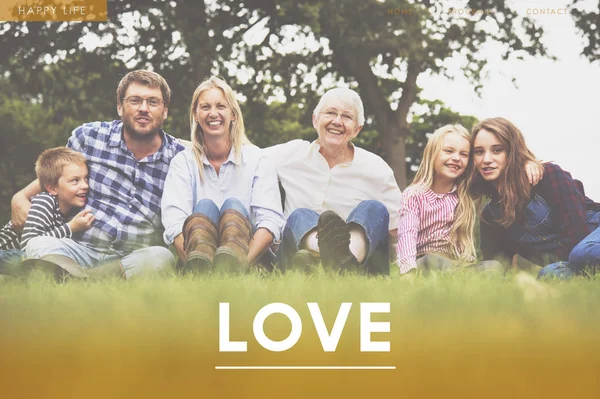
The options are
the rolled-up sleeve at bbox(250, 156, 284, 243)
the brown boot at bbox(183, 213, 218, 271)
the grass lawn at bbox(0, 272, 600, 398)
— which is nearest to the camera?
the grass lawn at bbox(0, 272, 600, 398)

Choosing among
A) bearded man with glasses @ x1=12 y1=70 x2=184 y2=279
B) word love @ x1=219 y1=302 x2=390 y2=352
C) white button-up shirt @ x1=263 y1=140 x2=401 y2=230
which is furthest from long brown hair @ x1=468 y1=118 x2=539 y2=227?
bearded man with glasses @ x1=12 y1=70 x2=184 y2=279

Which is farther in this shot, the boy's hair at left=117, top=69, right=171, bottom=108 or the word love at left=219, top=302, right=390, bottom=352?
the boy's hair at left=117, top=69, right=171, bottom=108

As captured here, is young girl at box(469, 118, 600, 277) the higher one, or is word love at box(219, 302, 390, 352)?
young girl at box(469, 118, 600, 277)

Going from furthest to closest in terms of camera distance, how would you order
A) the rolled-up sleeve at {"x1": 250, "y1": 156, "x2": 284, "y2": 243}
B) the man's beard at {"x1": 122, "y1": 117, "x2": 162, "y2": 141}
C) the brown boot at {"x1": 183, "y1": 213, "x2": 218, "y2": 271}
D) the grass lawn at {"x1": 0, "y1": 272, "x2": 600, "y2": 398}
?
the man's beard at {"x1": 122, "y1": 117, "x2": 162, "y2": 141}, the rolled-up sleeve at {"x1": 250, "y1": 156, "x2": 284, "y2": 243}, the brown boot at {"x1": 183, "y1": 213, "x2": 218, "y2": 271}, the grass lawn at {"x1": 0, "y1": 272, "x2": 600, "y2": 398}

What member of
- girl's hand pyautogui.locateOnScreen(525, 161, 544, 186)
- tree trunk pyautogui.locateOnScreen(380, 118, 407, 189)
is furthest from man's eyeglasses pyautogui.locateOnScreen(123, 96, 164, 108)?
girl's hand pyautogui.locateOnScreen(525, 161, 544, 186)

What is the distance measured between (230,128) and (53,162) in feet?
2.47

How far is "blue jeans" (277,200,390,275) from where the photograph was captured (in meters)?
3.13

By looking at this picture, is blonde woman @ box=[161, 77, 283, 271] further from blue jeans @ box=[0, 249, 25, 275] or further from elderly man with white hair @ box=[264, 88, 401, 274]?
blue jeans @ box=[0, 249, 25, 275]

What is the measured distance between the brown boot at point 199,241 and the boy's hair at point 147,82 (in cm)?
53

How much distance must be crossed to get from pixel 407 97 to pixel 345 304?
3.10ft

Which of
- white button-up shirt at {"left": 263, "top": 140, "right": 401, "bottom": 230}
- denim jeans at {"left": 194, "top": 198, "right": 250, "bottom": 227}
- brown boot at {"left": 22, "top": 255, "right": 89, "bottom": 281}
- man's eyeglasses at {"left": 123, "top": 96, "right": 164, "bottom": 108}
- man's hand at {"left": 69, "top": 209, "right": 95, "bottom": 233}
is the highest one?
man's eyeglasses at {"left": 123, "top": 96, "right": 164, "bottom": 108}

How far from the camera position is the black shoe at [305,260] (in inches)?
121

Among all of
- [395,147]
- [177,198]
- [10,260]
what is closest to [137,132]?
[177,198]

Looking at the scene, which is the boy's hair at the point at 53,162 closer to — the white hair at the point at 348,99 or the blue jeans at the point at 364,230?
the blue jeans at the point at 364,230
